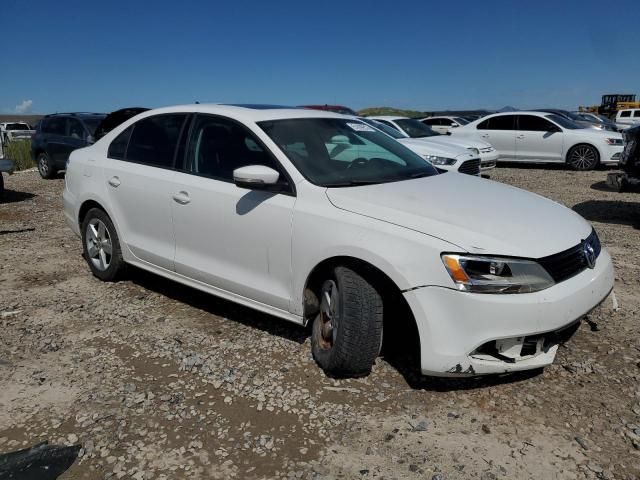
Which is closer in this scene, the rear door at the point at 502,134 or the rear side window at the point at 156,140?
the rear side window at the point at 156,140

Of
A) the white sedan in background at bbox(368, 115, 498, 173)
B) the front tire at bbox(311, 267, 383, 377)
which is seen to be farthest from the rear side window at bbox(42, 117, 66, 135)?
the front tire at bbox(311, 267, 383, 377)

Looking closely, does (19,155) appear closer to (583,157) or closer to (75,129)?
(75,129)

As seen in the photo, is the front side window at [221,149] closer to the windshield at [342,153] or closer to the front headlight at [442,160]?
the windshield at [342,153]

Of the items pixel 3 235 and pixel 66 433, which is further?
pixel 3 235

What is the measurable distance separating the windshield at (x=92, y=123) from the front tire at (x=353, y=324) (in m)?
10.6

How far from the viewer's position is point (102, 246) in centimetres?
504

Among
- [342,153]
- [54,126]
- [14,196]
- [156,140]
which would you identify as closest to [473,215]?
[342,153]

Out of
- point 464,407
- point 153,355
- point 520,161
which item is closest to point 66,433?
point 153,355

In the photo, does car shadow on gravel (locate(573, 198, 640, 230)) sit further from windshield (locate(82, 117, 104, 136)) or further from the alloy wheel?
windshield (locate(82, 117, 104, 136))

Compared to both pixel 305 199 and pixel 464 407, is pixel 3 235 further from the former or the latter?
pixel 464 407

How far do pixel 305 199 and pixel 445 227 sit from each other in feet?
2.98

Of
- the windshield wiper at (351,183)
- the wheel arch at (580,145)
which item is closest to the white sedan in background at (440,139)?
the wheel arch at (580,145)

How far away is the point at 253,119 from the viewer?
155 inches

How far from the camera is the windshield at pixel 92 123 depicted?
1223 centimetres
